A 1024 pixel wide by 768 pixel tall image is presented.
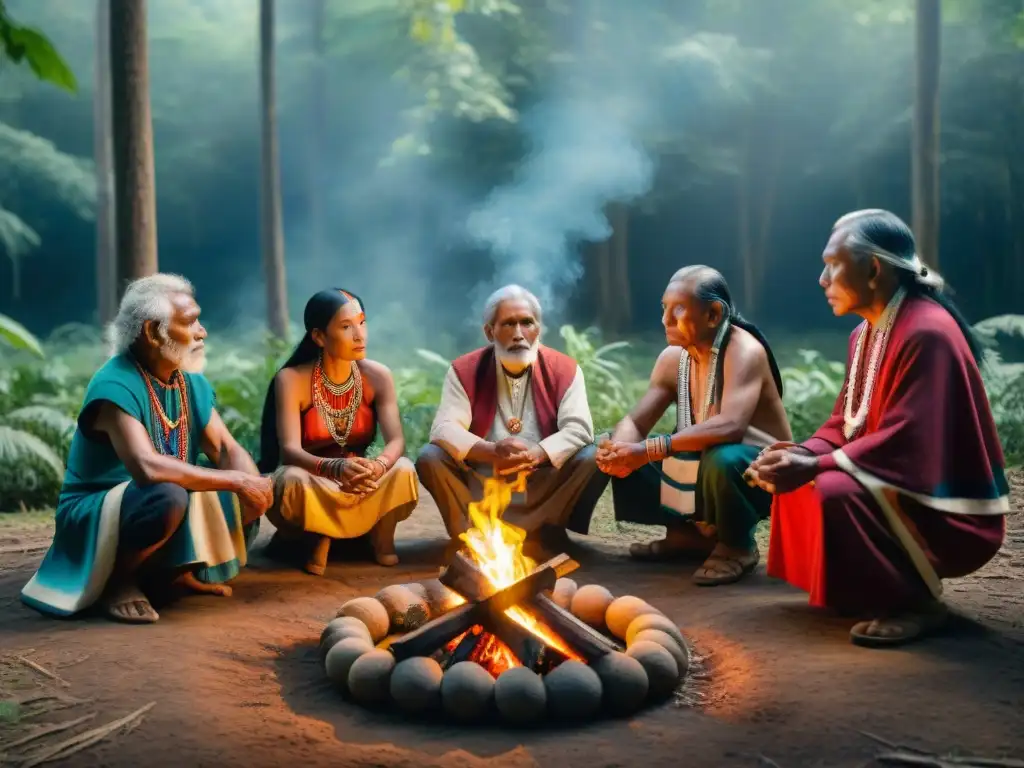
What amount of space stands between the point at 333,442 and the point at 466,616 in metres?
1.96

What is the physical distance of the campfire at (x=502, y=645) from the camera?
11.1ft

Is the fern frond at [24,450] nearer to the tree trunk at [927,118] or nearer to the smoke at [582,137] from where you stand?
the tree trunk at [927,118]

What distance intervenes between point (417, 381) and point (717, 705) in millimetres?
7768

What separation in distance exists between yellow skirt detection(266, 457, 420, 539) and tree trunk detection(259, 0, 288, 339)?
7.30 meters

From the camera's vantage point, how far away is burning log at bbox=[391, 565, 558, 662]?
3.70m

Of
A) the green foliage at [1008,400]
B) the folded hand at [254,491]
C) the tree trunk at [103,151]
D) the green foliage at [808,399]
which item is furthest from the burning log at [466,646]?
the tree trunk at [103,151]

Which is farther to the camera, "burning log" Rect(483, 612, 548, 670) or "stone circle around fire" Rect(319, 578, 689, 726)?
"burning log" Rect(483, 612, 548, 670)

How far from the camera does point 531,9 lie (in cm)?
1540

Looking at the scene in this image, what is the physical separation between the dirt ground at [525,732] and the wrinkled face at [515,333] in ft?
4.92

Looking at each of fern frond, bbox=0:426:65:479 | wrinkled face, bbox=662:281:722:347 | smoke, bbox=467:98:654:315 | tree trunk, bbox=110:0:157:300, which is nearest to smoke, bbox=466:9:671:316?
smoke, bbox=467:98:654:315

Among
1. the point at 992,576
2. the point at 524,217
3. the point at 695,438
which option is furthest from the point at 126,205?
the point at 524,217

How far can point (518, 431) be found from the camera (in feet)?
18.4

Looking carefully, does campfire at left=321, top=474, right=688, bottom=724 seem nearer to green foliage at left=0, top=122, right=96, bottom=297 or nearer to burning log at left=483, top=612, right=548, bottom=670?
burning log at left=483, top=612, right=548, bottom=670

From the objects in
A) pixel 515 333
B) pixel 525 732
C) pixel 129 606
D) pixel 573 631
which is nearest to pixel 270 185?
pixel 515 333
